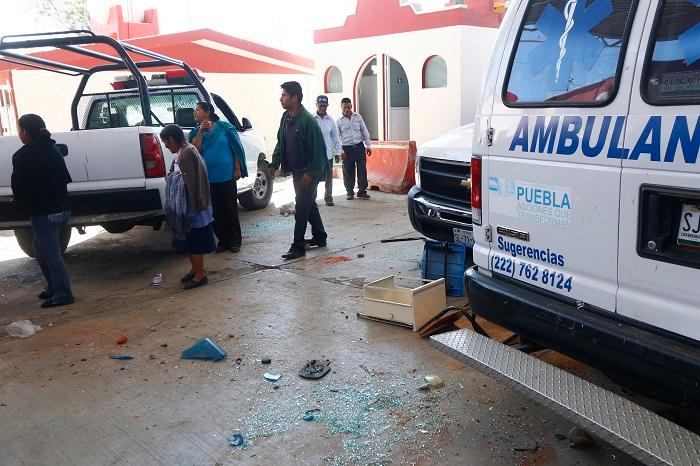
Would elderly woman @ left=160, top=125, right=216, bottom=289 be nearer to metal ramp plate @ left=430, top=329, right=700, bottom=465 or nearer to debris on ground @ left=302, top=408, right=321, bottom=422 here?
debris on ground @ left=302, top=408, right=321, bottom=422

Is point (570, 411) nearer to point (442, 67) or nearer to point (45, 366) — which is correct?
point (45, 366)

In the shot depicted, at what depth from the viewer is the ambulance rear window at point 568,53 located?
2613 millimetres

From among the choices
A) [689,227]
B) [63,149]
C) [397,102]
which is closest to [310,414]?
[689,227]

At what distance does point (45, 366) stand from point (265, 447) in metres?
2.11

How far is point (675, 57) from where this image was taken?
2385 millimetres

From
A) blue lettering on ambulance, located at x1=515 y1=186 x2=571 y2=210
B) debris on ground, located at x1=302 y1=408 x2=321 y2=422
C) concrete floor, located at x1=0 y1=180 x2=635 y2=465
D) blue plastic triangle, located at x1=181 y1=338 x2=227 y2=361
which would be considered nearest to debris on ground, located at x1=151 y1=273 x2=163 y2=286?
concrete floor, located at x1=0 y1=180 x2=635 y2=465

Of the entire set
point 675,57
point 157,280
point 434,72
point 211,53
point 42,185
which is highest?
point 211,53

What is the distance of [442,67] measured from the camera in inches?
503

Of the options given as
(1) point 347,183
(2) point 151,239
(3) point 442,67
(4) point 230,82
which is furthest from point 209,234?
(4) point 230,82

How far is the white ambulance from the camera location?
2.37 metres

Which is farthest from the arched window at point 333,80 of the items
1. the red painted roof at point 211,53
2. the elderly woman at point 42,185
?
the elderly woman at point 42,185

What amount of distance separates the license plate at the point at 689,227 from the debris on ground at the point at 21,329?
483 cm

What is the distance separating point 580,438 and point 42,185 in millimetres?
4664

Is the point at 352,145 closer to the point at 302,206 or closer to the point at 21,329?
the point at 302,206
